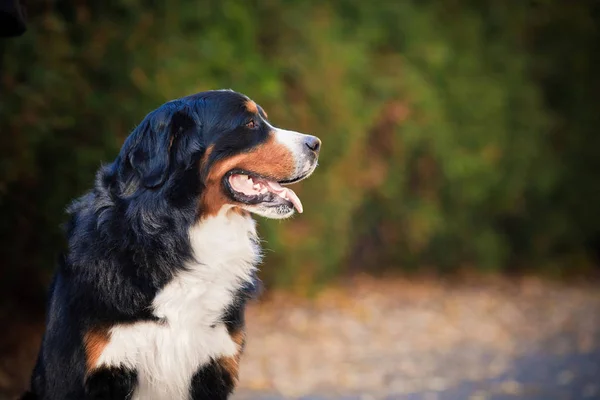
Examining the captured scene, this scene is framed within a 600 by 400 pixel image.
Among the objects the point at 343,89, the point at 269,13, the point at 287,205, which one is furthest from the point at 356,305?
the point at 287,205

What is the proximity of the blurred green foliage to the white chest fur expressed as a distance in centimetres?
241

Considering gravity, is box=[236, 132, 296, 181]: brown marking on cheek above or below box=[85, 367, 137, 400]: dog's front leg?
above

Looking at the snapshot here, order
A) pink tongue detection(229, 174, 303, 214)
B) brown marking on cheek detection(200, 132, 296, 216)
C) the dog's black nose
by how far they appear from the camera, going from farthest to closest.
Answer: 1. the dog's black nose
2. pink tongue detection(229, 174, 303, 214)
3. brown marking on cheek detection(200, 132, 296, 216)

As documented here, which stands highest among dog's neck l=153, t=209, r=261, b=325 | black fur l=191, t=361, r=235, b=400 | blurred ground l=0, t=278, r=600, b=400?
dog's neck l=153, t=209, r=261, b=325

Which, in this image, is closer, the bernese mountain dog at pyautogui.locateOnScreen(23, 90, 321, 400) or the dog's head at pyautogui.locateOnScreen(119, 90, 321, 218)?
the bernese mountain dog at pyautogui.locateOnScreen(23, 90, 321, 400)

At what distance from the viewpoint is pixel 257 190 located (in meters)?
3.68

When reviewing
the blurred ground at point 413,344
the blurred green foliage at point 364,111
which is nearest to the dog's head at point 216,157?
the blurred green foliage at point 364,111

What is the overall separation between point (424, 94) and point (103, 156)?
5.38 metres

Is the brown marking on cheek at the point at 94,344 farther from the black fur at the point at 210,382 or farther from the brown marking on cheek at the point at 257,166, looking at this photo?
the brown marking on cheek at the point at 257,166

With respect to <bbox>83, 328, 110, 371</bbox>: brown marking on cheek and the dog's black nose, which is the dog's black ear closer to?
the dog's black nose

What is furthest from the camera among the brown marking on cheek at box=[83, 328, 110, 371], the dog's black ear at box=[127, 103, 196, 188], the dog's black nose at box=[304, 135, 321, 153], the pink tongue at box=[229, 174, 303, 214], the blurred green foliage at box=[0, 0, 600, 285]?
the blurred green foliage at box=[0, 0, 600, 285]

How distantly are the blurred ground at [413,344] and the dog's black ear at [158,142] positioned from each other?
9.38 feet

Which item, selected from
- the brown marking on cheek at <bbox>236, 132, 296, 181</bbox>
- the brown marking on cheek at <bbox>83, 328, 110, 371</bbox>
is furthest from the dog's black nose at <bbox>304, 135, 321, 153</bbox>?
the brown marking on cheek at <bbox>83, 328, 110, 371</bbox>

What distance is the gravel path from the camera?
6.18 meters
